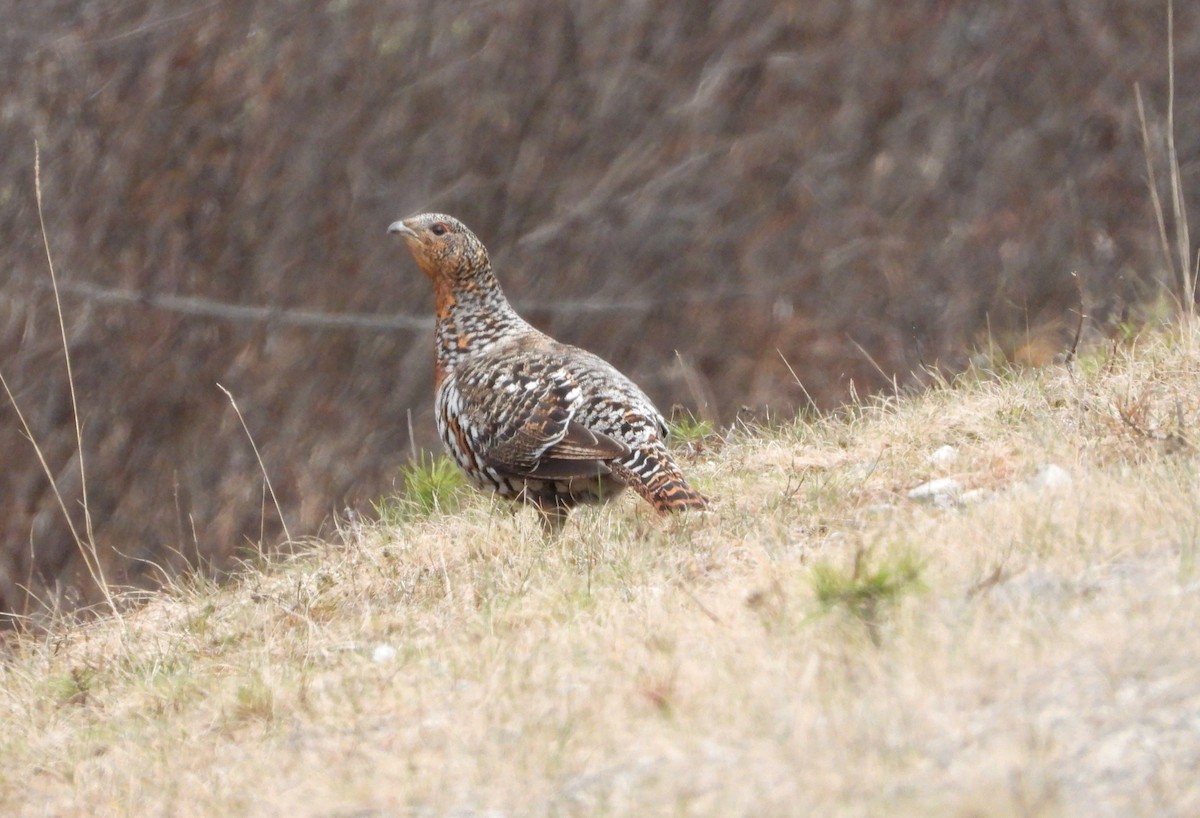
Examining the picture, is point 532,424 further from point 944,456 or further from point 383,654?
point 944,456

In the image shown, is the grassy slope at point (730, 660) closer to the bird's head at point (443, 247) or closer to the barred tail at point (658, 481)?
the barred tail at point (658, 481)

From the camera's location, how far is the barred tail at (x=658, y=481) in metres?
5.85

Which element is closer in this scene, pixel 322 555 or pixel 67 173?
pixel 322 555

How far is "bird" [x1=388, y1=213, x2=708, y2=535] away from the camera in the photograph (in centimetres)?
609

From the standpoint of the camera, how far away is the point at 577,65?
1096cm

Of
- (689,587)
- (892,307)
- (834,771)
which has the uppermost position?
(834,771)

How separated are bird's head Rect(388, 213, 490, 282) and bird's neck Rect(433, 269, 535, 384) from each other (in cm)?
5

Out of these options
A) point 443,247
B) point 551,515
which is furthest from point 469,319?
point 551,515

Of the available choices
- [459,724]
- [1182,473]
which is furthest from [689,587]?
[1182,473]

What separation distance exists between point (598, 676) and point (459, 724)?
38cm

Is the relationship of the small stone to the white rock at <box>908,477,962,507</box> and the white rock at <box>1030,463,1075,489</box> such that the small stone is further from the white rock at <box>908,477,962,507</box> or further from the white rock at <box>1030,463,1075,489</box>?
the white rock at <box>1030,463,1075,489</box>

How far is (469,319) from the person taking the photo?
7.11 m

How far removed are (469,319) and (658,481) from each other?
157 centimetres

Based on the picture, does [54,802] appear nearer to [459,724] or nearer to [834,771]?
[459,724]
